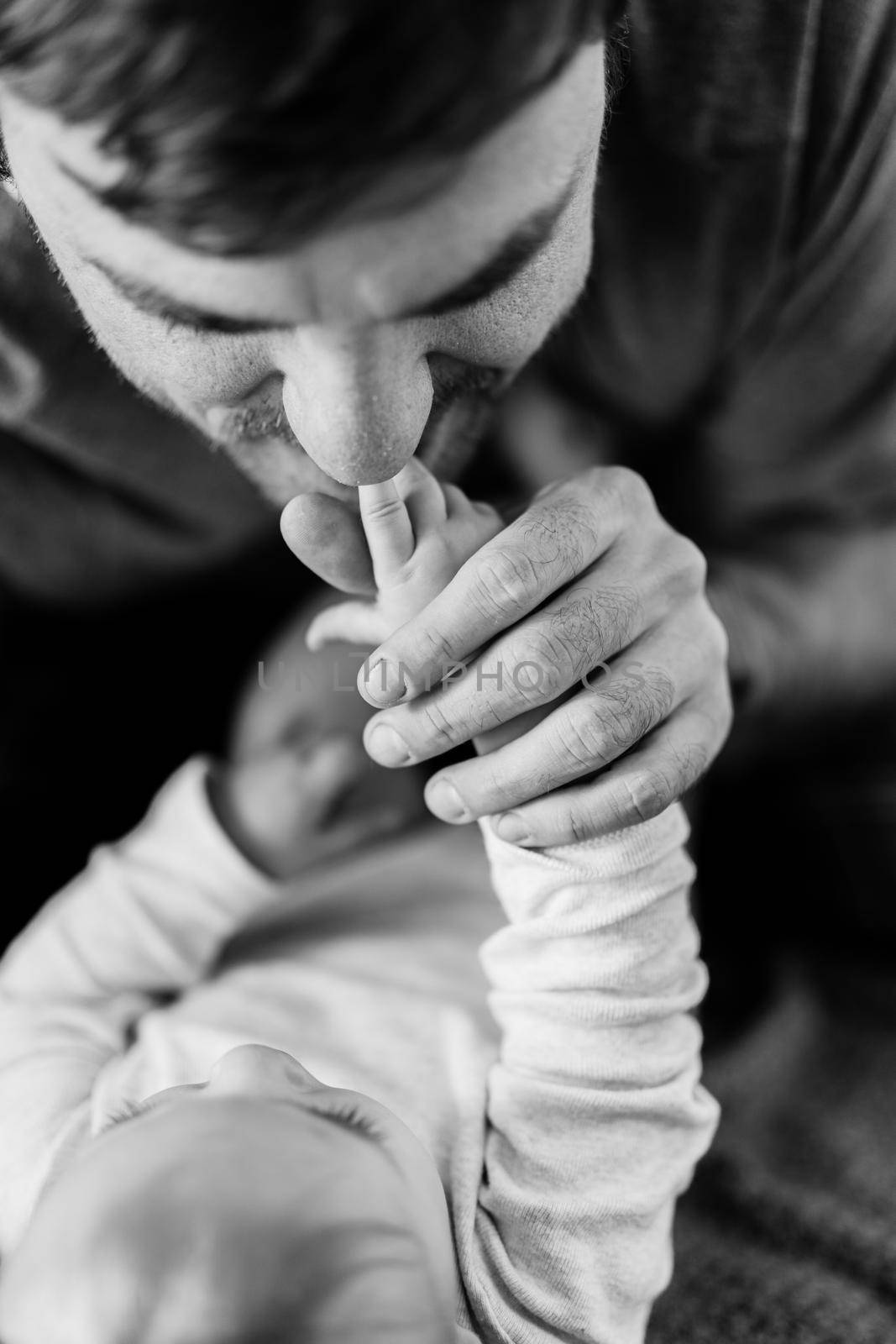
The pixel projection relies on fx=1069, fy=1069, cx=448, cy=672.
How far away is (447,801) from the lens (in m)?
0.54

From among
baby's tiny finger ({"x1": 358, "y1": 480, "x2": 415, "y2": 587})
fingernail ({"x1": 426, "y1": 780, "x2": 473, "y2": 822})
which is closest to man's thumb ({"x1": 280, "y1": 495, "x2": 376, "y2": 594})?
baby's tiny finger ({"x1": 358, "y1": 480, "x2": 415, "y2": 587})

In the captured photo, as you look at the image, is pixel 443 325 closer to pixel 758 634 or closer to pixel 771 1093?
pixel 758 634

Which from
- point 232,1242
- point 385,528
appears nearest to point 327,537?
point 385,528

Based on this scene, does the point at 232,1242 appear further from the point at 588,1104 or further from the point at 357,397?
the point at 357,397

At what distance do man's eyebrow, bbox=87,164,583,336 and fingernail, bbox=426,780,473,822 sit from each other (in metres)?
0.23

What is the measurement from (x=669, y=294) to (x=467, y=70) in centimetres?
44

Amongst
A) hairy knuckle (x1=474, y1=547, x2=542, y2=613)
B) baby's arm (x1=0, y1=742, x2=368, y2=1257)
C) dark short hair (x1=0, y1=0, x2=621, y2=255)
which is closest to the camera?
dark short hair (x1=0, y1=0, x2=621, y2=255)

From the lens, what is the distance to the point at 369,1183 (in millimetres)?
452

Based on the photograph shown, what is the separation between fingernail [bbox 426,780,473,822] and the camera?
54 centimetres

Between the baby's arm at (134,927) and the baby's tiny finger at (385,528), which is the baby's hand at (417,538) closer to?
the baby's tiny finger at (385,528)

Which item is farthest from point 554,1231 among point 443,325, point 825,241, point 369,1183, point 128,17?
point 825,241

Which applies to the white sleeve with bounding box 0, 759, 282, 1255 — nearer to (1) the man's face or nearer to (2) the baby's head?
(2) the baby's head

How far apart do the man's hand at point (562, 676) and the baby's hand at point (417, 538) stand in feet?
0.08

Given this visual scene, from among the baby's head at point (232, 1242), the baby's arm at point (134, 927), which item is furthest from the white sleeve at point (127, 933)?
the baby's head at point (232, 1242)
